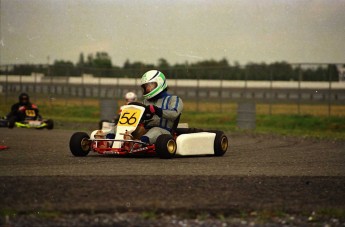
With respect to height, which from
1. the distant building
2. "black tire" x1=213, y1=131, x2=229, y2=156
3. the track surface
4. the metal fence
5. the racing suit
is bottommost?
the track surface

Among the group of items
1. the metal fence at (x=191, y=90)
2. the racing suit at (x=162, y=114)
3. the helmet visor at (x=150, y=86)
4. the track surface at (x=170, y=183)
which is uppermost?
the metal fence at (x=191, y=90)

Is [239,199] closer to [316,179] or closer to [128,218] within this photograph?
[128,218]

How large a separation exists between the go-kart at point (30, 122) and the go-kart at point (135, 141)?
11.0 meters

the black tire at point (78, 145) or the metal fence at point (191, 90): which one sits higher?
the metal fence at point (191, 90)

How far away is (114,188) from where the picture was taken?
27.7ft

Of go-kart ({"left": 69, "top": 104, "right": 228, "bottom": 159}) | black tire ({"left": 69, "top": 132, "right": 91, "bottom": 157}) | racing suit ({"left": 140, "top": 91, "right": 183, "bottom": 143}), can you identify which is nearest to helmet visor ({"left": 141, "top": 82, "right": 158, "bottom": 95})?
racing suit ({"left": 140, "top": 91, "right": 183, "bottom": 143})

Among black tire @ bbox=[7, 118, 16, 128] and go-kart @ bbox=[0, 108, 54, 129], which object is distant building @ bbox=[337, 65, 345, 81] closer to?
go-kart @ bbox=[0, 108, 54, 129]

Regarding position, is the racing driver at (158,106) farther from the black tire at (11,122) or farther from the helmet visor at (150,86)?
the black tire at (11,122)

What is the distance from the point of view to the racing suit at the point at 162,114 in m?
12.8

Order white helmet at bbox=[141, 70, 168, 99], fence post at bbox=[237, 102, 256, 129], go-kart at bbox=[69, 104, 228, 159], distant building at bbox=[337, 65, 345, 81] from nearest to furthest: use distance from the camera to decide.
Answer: go-kart at bbox=[69, 104, 228, 159] → white helmet at bbox=[141, 70, 168, 99] → fence post at bbox=[237, 102, 256, 129] → distant building at bbox=[337, 65, 345, 81]

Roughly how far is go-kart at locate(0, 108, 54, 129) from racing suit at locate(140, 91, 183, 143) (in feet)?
36.5

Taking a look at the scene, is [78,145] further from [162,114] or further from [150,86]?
[150,86]

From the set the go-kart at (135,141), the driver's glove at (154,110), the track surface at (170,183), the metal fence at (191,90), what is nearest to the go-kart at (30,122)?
the metal fence at (191,90)

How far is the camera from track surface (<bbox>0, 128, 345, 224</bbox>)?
7.56m
